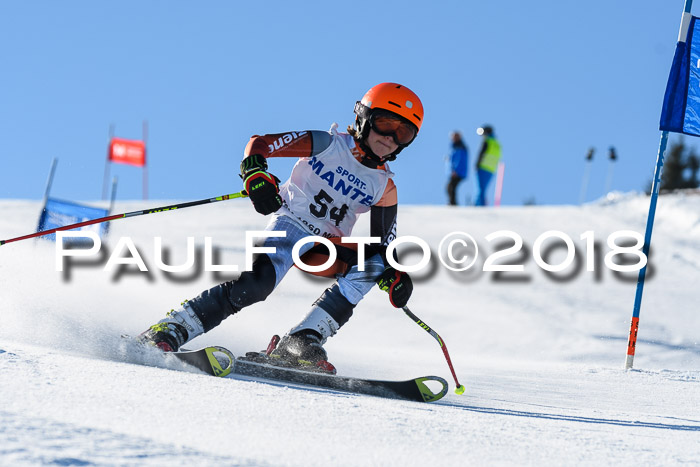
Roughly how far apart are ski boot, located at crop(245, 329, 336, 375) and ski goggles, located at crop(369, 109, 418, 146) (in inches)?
43.2

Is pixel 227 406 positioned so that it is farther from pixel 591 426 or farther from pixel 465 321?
pixel 465 321

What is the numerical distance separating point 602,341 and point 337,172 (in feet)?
13.0

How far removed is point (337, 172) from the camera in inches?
159

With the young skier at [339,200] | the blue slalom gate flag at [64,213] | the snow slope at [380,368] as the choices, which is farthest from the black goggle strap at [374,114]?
the blue slalom gate flag at [64,213]

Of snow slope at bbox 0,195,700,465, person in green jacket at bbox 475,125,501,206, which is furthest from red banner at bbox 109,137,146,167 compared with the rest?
person in green jacket at bbox 475,125,501,206

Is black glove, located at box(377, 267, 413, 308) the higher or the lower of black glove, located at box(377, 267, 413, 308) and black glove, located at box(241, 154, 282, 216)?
the lower

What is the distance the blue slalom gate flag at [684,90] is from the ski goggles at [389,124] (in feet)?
8.94

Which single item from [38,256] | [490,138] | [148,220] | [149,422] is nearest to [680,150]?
[490,138]

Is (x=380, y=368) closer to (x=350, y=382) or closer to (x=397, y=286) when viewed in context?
(x=397, y=286)

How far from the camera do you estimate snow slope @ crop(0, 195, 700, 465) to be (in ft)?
6.28

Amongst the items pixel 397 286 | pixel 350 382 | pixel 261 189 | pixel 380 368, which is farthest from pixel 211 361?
pixel 380 368

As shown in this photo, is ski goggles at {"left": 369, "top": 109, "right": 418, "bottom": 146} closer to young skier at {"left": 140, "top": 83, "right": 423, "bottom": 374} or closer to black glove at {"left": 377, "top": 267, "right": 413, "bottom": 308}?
A: young skier at {"left": 140, "top": 83, "right": 423, "bottom": 374}

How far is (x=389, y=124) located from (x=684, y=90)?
2996mm

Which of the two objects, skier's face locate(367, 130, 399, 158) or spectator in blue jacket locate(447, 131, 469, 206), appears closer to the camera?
skier's face locate(367, 130, 399, 158)
